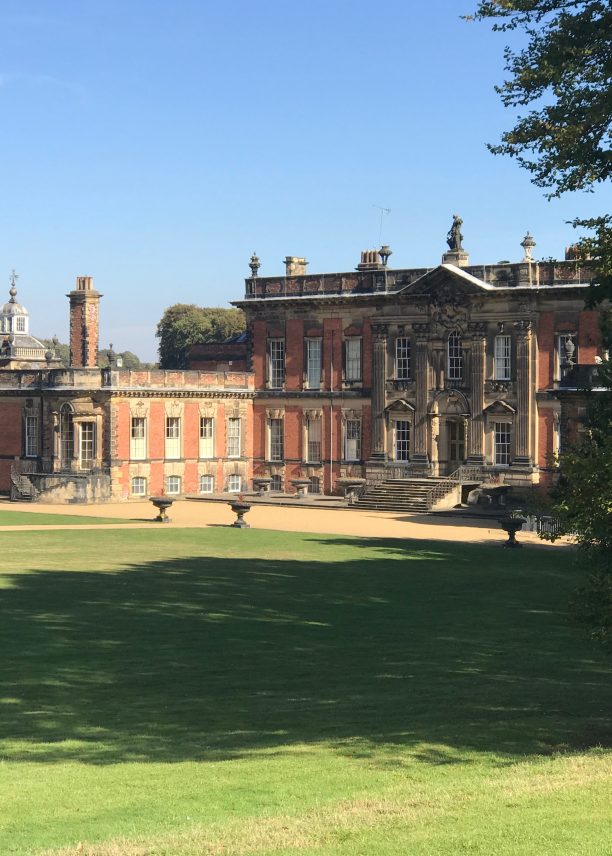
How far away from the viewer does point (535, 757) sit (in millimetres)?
16078

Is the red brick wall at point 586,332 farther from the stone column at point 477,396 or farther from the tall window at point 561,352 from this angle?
the stone column at point 477,396

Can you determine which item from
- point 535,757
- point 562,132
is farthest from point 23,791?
point 562,132

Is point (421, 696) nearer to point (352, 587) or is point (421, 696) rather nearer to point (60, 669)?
point (60, 669)

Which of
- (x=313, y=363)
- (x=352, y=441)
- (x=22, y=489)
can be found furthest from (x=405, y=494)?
(x=22, y=489)

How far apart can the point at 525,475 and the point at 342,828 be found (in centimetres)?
4198

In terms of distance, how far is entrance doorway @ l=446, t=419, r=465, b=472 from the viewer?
57.0 metres

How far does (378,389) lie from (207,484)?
29.6ft

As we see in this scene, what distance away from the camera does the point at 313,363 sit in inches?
2404

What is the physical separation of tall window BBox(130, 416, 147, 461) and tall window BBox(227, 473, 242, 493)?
522cm

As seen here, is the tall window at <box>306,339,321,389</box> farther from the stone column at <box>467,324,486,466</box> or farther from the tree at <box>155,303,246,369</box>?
the tree at <box>155,303,246,369</box>

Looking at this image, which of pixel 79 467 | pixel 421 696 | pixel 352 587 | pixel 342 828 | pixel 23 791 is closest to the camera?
pixel 342 828

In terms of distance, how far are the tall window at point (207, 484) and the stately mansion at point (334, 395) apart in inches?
2.1

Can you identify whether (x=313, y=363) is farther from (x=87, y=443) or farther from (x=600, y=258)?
(x=600, y=258)

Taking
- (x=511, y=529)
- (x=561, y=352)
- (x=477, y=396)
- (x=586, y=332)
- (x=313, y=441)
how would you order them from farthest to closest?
(x=313, y=441), (x=477, y=396), (x=561, y=352), (x=586, y=332), (x=511, y=529)
